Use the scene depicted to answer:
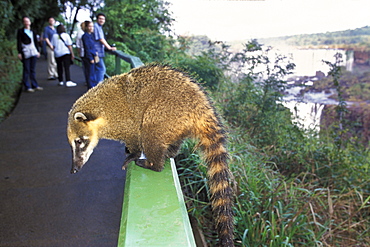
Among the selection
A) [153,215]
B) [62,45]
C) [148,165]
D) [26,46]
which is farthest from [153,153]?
[62,45]

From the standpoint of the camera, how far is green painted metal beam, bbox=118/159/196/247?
3.63ft

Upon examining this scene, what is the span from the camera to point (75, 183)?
371cm

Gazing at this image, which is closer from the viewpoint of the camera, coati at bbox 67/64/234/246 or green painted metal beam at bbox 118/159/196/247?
green painted metal beam at bbox 118/159/196/247

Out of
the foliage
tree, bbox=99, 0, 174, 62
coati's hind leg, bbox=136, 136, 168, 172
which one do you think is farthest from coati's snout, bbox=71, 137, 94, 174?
tree, bbox=99, 0, 174, 62

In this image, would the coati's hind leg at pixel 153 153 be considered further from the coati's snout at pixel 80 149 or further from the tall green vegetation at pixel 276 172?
the tall green vegetation at pixel 276 172

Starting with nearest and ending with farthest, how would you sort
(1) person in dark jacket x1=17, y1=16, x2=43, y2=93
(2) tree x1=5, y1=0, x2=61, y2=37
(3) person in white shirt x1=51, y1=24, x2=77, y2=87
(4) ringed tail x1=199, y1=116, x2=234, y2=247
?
(4) ringed tail x1=199, y1=116, x2=234, y2=247, (1) person in dark jacket x1=17, y1=16, x2=43, y2=93, (3) person in white shirt x1=51, y1=24, x2=77, y2=87, (2) tree x1=5, y1=0, x2=61, y2=37

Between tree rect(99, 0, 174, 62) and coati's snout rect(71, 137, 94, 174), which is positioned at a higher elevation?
tree rect(99, 0, 174, 62)

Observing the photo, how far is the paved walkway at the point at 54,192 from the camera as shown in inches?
110

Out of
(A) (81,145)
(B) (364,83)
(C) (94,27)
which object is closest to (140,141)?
(A) (81,145)

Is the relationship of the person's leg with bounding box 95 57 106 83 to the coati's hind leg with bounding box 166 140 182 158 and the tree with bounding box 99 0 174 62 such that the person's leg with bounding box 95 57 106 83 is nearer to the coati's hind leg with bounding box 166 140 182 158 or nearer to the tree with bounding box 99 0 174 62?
the coati's hind leg with bounding box 166 140 182 158

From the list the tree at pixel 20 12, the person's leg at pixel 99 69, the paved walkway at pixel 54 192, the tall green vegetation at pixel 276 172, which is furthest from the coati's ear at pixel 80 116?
the tree at pixel 20 12

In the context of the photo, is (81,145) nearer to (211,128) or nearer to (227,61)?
(211,128)

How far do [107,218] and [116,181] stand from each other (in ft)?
2.50

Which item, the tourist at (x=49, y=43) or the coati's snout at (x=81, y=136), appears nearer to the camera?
the coati's snout at (x=81, y=136)
